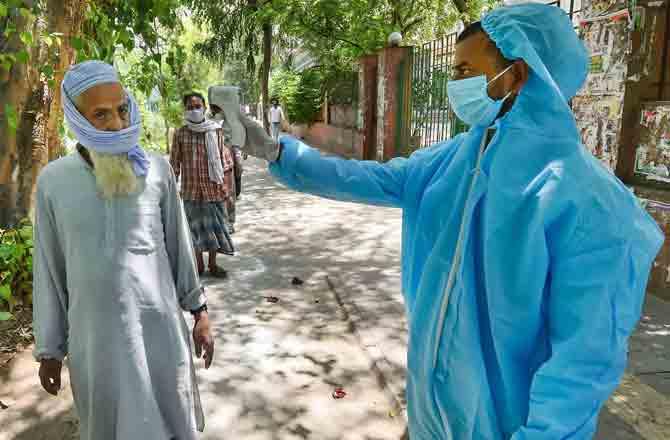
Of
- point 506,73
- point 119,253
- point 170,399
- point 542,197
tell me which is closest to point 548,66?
point 506,73

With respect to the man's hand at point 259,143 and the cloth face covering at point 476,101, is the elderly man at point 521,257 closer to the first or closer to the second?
the cloth face covering at point 476,101

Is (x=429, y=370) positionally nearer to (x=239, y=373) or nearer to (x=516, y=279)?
(x=516, y=279)

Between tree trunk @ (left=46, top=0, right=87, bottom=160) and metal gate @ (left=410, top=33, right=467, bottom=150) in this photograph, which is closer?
tree trunk @ (left=46, top=0, right=87, bottom=160)

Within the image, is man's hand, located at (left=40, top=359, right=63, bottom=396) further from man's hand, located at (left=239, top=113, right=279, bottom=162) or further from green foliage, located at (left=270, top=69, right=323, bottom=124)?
green foliage, located at (left=270, top=69, right=323, bottom=124)

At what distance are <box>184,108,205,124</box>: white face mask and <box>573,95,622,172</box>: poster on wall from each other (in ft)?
11.4

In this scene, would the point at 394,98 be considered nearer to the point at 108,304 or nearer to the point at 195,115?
the point at 195,115

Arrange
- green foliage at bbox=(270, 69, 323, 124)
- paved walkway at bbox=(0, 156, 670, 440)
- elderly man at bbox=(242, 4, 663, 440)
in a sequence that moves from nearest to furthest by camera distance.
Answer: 1. elderly man at bbox=(242, 4, 663, 440)
2. paved walkway at bbox=(0, 156, 670, 440)
3. green foliage at bbox=(270, 69, 323, 124)

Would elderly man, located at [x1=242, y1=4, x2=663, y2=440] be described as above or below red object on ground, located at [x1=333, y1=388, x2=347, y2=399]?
above

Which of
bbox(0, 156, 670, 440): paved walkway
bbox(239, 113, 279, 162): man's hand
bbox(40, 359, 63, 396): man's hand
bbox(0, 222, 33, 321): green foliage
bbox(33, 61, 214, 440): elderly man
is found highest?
bbox(239, 113, 279, 162): man's hand

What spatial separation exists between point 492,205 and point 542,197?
0.41 ft

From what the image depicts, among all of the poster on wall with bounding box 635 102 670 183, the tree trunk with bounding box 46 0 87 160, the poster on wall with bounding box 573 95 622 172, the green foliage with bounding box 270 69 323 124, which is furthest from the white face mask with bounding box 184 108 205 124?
the green foliage with bounding box 270 69 323 124

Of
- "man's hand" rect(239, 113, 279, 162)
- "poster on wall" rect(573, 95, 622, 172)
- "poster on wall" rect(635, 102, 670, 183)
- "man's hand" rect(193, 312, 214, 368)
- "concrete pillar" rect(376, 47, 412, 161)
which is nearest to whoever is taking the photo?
"man's hand" rect(239, 113, 279, 162)

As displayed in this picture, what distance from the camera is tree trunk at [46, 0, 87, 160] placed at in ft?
13.4

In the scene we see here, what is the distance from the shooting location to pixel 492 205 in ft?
4.49
